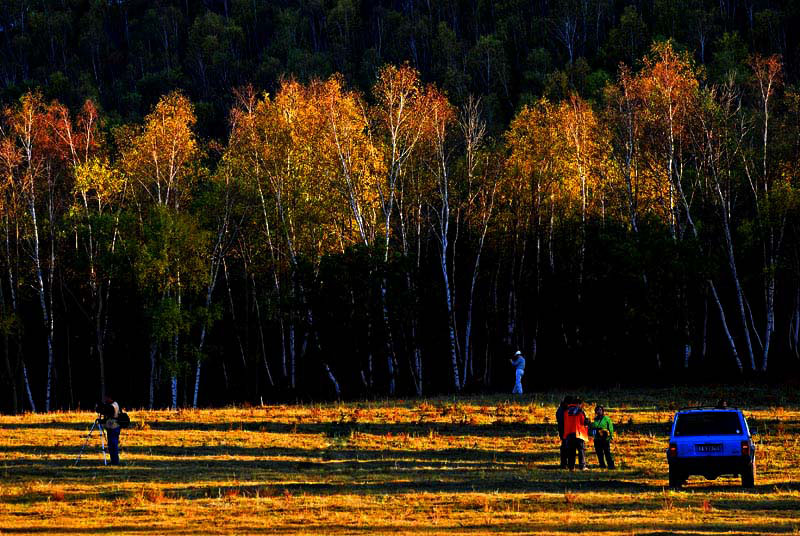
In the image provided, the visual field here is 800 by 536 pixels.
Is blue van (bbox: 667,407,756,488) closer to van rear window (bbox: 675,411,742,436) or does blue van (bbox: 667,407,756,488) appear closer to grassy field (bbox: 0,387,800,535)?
van rear window (bbox: 675,411,742,436)

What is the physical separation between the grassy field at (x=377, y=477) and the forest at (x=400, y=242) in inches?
588

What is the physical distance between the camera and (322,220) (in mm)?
66250

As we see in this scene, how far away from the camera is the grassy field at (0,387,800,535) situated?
2081 cm

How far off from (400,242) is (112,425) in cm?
4546

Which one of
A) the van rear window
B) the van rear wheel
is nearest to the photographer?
the van rear wheel

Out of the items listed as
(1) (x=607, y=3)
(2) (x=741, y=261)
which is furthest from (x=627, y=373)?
(1) (x=607, y=3)

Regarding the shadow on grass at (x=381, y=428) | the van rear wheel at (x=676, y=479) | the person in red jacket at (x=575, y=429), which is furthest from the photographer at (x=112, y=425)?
the van rear wheel at (x=676, y=479)

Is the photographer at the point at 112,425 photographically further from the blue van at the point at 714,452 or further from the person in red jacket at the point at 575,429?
the blue van at the point at 714,452

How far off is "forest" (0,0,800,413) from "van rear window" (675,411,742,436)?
1192 inches

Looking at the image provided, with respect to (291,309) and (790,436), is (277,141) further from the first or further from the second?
(790,436)

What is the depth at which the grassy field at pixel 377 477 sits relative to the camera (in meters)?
20.8

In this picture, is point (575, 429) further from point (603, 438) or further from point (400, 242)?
point (400, 242)

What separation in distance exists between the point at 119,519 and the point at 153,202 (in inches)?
2002

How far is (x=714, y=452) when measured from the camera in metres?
26.1
